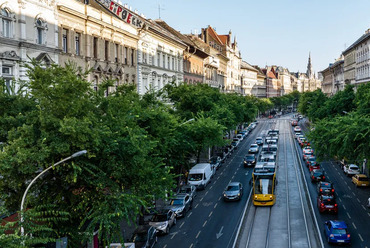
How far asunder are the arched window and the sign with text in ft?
35.0

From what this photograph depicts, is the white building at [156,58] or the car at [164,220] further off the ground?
the white building at [156,58]

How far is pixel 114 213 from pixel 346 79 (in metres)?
90.6

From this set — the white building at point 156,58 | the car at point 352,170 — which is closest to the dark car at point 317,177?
the car at point 352,170

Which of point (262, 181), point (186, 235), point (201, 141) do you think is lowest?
point (186, 235)

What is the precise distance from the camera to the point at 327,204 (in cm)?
3272

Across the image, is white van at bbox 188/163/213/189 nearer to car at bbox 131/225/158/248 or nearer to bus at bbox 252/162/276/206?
bus at bbox 252/162/276/206

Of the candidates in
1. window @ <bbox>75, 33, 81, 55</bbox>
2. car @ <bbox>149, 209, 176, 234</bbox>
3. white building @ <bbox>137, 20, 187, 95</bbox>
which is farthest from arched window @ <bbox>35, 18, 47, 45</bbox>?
car @ <bbox>149, 209, 176, 234</bbox>

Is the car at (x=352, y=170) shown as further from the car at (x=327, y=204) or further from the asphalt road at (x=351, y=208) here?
the car at (x=327, y=204)

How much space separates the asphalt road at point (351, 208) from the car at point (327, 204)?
43 cm

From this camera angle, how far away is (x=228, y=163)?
5959cm

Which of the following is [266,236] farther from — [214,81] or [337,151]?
[214,81]

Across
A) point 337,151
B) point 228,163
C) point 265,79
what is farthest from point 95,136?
point 265,79

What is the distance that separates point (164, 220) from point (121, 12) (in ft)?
74.9

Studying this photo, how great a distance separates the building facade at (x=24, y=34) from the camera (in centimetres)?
2698
